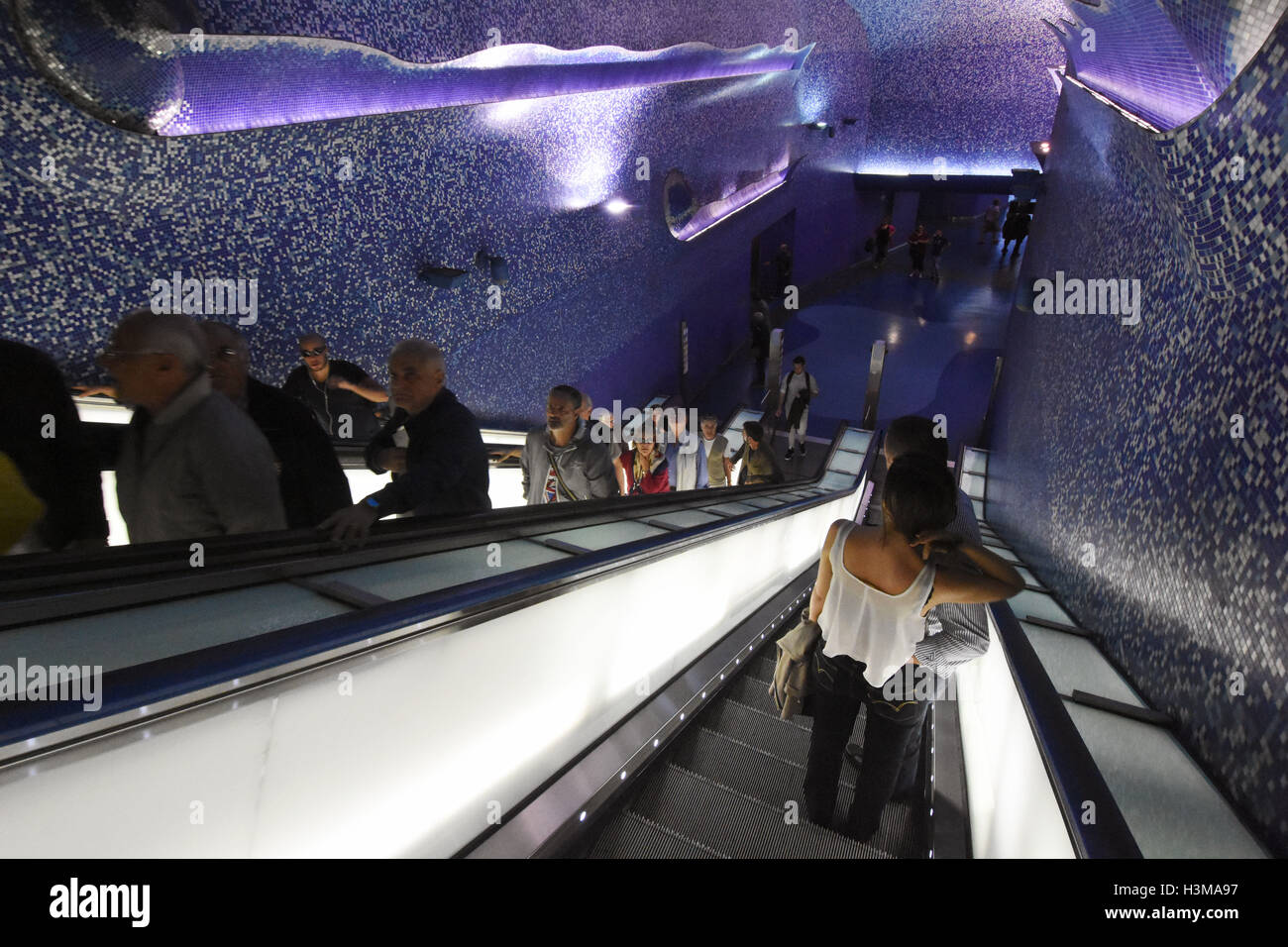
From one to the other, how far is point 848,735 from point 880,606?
0.56m

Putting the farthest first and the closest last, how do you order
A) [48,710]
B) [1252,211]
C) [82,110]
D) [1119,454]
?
[82,110], [1119,454], [1252,211], [48,710]

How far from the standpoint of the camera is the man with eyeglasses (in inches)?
144

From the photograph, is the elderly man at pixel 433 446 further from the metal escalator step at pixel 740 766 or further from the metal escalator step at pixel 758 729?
the metal escalator step at pixel 758 729

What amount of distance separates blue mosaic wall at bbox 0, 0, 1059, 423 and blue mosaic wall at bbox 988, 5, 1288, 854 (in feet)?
13.6

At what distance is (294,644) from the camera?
113cm

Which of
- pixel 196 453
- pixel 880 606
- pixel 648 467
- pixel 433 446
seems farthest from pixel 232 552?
pixel 648 467

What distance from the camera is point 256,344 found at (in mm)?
3682

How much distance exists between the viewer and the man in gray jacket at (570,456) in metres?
3.42

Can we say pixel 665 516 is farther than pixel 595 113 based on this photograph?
No

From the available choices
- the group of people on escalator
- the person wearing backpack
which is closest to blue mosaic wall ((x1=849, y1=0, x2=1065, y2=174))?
the person wearing backpack

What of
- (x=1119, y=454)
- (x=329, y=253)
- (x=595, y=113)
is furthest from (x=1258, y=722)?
(x=595, y=113)

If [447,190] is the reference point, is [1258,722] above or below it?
below
